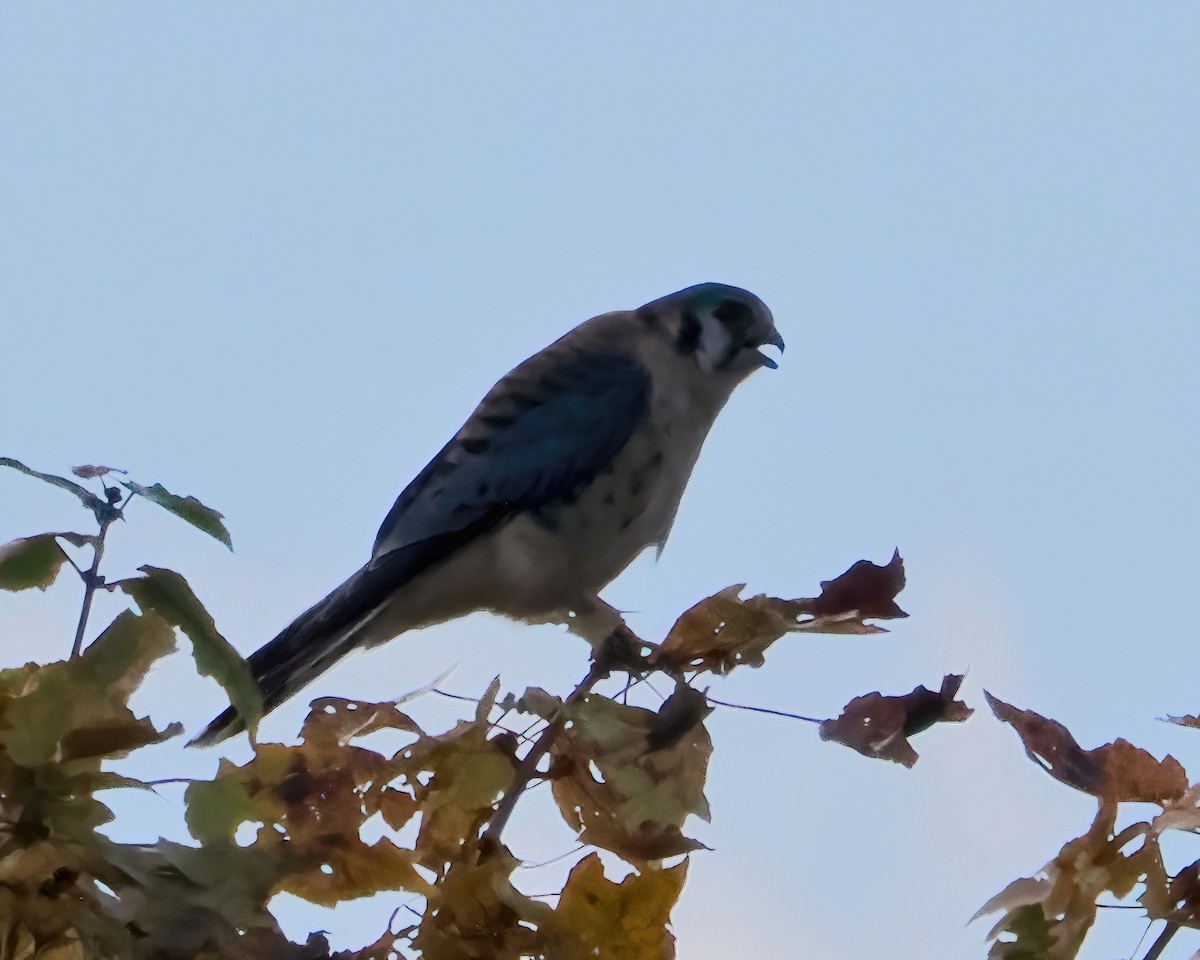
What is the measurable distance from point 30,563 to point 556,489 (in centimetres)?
244

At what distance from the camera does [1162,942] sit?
1.31 metres

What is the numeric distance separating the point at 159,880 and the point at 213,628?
0.19 m

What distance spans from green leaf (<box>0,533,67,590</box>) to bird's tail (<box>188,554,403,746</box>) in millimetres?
1667

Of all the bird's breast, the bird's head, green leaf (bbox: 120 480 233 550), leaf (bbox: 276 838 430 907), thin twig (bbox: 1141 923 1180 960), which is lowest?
thin twig (bbox: 1141 923 1180 960)

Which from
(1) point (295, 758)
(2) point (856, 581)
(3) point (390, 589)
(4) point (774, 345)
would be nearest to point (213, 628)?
(1) point (295, 758)

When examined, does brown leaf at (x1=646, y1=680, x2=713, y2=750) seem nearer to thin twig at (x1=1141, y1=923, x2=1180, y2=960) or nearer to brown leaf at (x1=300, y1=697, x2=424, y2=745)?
brown leaf at (x1=300, y1=697, x2=424, y2=745)

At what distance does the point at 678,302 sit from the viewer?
13.8 ft

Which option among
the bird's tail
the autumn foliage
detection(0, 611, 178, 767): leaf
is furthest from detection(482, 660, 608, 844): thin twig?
the bird's tail

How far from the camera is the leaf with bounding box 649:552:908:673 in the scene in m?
1.58

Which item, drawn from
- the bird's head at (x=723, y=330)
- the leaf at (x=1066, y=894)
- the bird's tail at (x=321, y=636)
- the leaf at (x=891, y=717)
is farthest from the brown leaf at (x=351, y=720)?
the bird's head at (x=723, y=330)

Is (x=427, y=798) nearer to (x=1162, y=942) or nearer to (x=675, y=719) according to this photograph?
(x=675, y=719)

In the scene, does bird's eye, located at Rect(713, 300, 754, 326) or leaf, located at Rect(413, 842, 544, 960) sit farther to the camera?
bird's eye, located at Rect(713, 300, 754, 326)

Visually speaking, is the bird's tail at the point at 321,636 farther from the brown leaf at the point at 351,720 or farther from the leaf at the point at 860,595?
the leaf at the point at 860,595

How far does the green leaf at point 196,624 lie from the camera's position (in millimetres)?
1246
